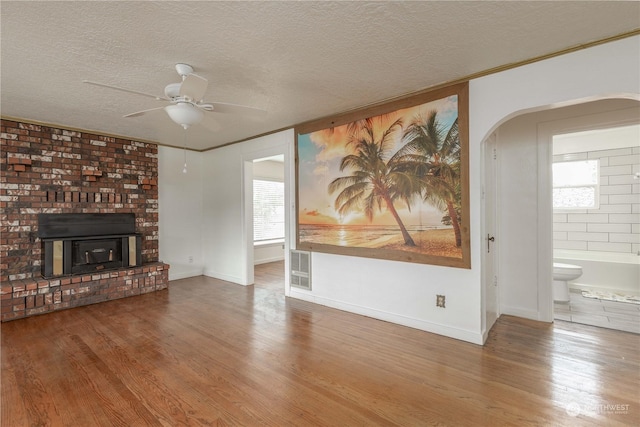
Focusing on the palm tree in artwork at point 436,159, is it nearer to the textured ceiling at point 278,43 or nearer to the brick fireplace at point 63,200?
the textured ceiling at point 278,43

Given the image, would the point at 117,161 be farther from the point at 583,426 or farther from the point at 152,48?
the point at 583,426

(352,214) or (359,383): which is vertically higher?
(352,214)

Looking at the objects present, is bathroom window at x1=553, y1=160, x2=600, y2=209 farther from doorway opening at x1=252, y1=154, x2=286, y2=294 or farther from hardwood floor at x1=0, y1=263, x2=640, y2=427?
doorway opening at x1=252, y1=154, x2=286, y2=294

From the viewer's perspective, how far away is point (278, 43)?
2.16 m

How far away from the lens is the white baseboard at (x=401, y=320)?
2832mm

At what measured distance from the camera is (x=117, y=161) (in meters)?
4.73

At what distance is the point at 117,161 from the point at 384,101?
4.23 m

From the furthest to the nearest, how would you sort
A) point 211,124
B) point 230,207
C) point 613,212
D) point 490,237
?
point 230,207, point 613,212, point 211,124, point 490,237

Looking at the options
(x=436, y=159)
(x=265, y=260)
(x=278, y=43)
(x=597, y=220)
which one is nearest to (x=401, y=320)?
(x=436, y=159)

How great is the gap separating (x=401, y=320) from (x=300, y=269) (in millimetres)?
1597

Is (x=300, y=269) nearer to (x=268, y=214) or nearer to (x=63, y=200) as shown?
(x=268, y=214)

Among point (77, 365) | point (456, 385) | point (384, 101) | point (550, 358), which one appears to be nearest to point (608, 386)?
point (550, 358)

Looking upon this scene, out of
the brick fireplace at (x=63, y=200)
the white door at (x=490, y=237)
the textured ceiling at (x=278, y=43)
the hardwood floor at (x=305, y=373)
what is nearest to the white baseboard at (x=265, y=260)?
the brick fireplace at (x=63, y=200)

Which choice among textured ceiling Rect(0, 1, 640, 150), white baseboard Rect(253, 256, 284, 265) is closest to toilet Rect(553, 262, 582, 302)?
textured ceiling Rect(0, 1, 640, 150)
